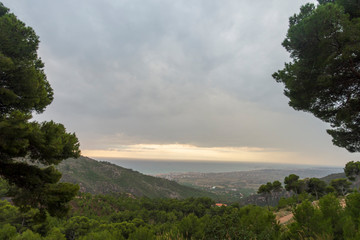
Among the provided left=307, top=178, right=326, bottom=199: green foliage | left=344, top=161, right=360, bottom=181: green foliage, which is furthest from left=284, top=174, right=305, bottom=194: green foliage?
left=344, top=161, right=360, bottom=181: green foliage

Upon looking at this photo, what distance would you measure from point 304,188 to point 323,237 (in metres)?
35.3

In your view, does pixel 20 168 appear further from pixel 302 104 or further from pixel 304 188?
pixel 304 188

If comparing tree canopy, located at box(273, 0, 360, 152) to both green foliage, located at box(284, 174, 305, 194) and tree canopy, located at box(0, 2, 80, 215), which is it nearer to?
tree canopy, located at box(0, 2, 80, 215)

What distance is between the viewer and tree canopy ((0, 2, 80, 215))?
4227 mm

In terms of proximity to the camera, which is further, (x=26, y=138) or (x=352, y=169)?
(x=352, y=169)

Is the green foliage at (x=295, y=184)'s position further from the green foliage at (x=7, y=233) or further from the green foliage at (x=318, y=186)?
the green foliage at (x=7, y=233)

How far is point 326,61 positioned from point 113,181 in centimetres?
10478

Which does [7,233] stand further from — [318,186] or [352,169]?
[352,169]

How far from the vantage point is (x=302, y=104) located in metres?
9.41

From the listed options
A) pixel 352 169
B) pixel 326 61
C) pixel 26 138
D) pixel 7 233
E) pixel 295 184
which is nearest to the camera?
pixel 26 138

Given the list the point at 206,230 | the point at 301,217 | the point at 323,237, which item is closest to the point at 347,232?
the point at 323,237

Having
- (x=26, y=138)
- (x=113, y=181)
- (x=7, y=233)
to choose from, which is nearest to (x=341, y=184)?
(x=26, y=138)

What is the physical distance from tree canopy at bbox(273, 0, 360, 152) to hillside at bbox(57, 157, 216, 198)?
89.0 m

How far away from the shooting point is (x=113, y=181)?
9506 cm
